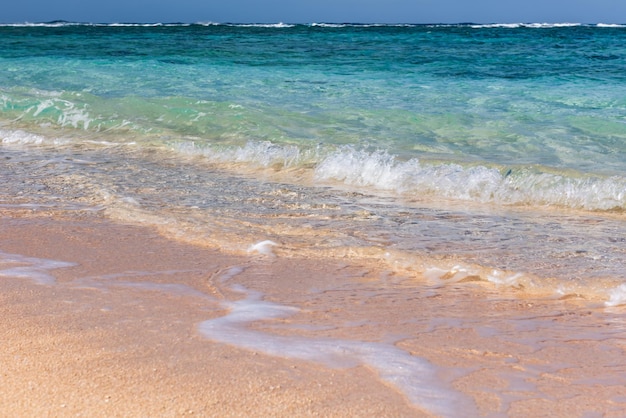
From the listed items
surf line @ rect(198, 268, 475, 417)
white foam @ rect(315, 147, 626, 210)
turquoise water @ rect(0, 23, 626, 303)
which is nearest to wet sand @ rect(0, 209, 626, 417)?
surf line @ rect(198, 268, 475, 417)

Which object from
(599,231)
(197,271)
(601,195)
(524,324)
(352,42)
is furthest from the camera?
(352,42)

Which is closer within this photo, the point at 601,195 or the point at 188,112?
the point at 601,195

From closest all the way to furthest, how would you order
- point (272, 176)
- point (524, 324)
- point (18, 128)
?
1. point (524, 324)
2. point (272, 176)
3. point (18, 128)

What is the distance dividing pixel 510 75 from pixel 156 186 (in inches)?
441

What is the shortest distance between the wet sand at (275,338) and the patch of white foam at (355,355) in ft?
0.03

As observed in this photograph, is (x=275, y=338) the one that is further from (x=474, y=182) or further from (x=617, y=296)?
(x=474, y=182)

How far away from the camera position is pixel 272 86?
13.7 meters

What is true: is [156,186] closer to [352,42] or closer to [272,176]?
[272,176]

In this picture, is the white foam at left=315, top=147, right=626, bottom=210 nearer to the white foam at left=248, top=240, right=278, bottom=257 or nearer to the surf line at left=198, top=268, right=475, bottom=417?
the white foam at left=248, top=240, right=278, bottom=257

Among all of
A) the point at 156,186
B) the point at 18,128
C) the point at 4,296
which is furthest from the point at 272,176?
the point at 18,128

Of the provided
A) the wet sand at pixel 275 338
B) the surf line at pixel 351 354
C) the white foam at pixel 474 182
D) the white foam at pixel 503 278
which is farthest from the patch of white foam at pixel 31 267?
the white foam at pixel 474 182

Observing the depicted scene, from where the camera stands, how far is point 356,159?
6637 mm

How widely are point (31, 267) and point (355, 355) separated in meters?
1.77

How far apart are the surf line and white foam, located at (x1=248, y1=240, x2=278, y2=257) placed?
0.94 metres
